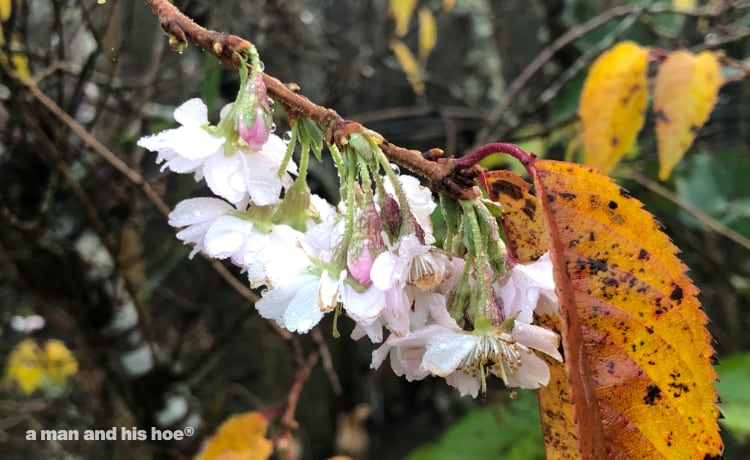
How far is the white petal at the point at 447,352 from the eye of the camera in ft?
0.98

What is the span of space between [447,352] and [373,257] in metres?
0.06

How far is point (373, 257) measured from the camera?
12.1 inches

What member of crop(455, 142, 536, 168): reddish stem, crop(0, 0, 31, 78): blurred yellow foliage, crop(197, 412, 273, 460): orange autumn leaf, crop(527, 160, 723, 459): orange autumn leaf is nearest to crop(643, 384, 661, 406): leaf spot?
crop(527, 160, 723, 459): orange autumn leaf

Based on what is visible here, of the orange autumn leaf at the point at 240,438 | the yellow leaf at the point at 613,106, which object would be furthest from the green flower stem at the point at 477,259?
the orange autumn leaf at the point at 240,438

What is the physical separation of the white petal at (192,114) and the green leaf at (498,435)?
3.34 feet

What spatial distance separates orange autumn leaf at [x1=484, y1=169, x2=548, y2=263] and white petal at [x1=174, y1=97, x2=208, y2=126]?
0.18m

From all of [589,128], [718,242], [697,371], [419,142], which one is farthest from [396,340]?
[718,242]

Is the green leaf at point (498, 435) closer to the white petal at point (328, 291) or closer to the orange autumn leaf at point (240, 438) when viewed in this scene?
the orange autumn leaf at point (240, 438)

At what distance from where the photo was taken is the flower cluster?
31cm

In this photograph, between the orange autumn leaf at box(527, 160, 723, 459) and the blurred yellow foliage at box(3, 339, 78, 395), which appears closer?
the orange autumn leaf at box(527, 160, 723, 459)

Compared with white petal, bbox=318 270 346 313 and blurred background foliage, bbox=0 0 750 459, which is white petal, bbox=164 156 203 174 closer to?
white petal, bbox=318 270 346 313

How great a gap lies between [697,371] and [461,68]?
206 cm

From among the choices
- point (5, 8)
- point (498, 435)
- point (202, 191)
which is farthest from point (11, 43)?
point (498, 435)

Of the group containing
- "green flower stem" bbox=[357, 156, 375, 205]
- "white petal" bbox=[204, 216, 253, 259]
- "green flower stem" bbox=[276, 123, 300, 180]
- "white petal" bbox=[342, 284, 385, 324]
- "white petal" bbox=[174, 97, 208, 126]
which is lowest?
"white petal" bbox=[342, 284, 385, 324]
